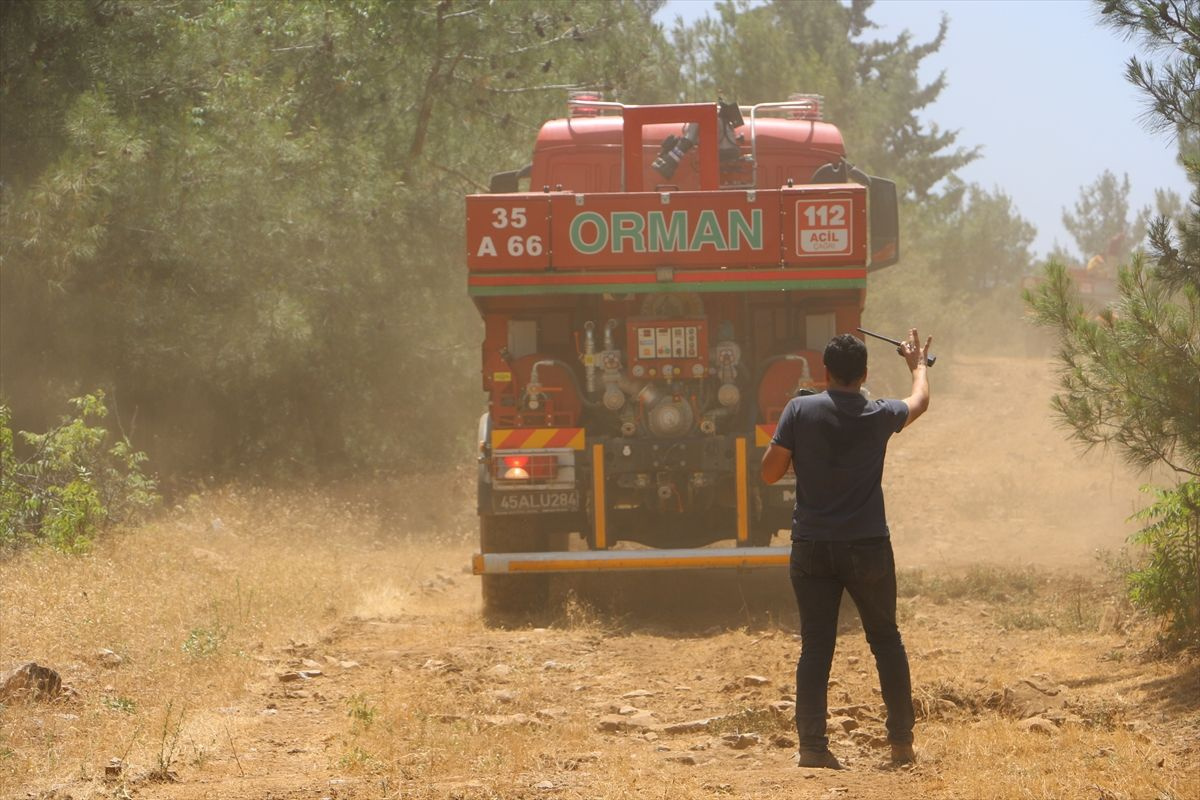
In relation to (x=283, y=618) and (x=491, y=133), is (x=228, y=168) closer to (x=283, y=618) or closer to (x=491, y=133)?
(x=491, y=133)

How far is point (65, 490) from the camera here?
37.7 feet

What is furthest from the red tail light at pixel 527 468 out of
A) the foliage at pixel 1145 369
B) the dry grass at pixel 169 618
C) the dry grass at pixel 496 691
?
the foliage at pixel 1145 369

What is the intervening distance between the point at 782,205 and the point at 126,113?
718 centimetres

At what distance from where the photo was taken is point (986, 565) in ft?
39.9

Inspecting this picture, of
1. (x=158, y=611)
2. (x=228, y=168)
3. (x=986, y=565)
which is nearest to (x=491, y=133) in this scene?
(x=228, y=168)

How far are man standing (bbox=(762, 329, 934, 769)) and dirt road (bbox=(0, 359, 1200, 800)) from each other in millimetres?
245

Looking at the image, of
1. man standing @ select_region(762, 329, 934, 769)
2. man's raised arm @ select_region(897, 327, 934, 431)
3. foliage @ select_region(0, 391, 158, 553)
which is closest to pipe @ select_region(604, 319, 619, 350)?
man's raised arm @ select_region(897, 327, 934, 431)

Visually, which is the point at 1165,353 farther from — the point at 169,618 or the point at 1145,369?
the point at 169,618

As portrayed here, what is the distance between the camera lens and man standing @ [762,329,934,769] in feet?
18.1

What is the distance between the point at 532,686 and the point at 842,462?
8.16 ft

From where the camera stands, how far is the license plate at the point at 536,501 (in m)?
9.42

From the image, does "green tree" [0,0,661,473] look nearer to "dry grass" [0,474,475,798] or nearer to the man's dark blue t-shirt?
"dry grass" [0,474,475,798]

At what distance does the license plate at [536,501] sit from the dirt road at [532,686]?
72 cm

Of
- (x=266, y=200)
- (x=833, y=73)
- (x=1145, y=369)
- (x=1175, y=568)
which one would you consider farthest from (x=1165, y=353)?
(x=833, y=73)
